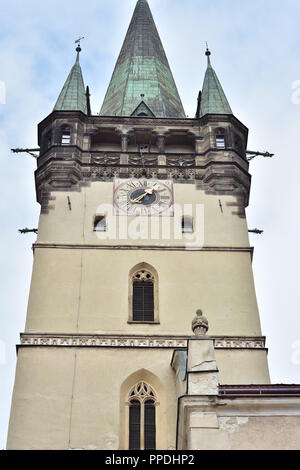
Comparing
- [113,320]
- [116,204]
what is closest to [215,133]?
[116,204]

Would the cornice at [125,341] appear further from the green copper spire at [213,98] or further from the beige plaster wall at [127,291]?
the green copper spire at [213,98]

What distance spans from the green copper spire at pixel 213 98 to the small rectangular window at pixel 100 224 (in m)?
4.64

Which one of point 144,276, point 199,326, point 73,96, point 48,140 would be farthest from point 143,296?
point 73,96

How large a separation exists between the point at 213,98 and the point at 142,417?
10157 millimetres

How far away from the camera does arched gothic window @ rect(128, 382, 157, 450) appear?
610 inches

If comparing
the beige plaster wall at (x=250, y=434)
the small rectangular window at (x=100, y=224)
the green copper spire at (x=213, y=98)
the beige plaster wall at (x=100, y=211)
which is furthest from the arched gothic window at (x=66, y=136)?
the beige plaster wall at (x=250, y=434)

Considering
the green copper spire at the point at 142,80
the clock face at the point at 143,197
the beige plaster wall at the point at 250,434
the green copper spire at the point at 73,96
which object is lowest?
the beige plaster wall at the point at 250,434

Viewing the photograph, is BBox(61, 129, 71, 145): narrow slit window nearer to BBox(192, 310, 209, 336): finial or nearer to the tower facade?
the tower facade

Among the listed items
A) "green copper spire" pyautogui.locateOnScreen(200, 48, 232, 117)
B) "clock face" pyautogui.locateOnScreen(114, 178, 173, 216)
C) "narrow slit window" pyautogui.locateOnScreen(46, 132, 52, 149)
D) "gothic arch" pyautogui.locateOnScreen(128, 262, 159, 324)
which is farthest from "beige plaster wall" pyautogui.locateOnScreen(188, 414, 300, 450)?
"green copper spire" pyautogui.locateOnScreen(200, 48, 232, 117)

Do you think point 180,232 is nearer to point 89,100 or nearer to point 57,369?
point 57,369

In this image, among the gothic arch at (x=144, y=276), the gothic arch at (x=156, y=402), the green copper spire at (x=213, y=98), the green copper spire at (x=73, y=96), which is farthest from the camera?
the green copper spire at (x=213, y=98)

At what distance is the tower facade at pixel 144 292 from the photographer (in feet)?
41.1

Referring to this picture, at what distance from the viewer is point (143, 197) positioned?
20.2 meters
